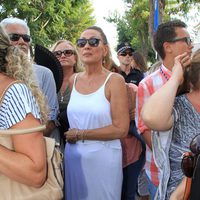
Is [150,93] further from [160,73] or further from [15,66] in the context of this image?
[15,66]

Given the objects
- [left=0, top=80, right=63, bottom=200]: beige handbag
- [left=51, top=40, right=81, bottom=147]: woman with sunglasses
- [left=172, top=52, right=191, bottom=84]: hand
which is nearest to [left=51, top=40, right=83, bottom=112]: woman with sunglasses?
[left=51, top=40, right=81, bottom=147]: woman with sunglasses

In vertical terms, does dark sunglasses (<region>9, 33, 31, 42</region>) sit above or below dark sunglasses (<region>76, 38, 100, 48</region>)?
above

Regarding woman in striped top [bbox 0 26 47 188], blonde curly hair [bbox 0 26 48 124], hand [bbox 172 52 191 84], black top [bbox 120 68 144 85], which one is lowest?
black top [bbox 120 68 144 85]

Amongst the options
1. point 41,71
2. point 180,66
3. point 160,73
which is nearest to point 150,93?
point 160,73

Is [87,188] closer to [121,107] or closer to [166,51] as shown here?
[121,107]

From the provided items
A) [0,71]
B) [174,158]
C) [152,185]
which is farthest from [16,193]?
[152,185]

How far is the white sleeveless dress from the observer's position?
9.51ft

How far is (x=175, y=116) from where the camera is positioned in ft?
7.05

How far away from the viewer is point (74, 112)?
3025 millimetres

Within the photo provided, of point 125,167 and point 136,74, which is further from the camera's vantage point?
point 136,74

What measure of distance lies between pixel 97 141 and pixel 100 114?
0.66 feet

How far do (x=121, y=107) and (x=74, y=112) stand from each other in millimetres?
368

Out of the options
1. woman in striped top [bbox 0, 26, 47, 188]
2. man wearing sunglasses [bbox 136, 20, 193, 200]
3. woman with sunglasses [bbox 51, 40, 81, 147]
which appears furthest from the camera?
woman with sunglasses [bbox 51, 40, 81, 147]

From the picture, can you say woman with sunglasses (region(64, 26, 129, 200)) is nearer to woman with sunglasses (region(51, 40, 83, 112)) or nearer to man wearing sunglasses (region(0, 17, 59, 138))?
man wearing sunglasses (region(0, 17, 59, 138))
